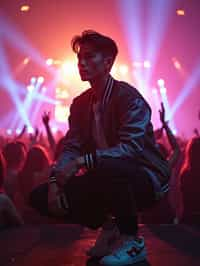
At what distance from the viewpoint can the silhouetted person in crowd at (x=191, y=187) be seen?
3988 mm

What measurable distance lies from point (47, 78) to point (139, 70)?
14.6ft

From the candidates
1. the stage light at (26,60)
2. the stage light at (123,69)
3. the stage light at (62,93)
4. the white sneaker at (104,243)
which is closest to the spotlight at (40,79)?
the stage light at (62,93)

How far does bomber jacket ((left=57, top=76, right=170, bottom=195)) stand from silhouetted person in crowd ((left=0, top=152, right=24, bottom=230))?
86 centimetres

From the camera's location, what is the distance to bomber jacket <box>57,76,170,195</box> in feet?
8.31

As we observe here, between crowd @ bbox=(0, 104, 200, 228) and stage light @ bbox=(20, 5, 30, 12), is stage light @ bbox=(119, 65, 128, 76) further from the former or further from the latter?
crowd @ bbox=(0, 104, 200, 228)

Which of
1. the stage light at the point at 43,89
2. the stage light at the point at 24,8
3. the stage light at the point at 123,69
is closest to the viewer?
the stage light at the point at 24,8

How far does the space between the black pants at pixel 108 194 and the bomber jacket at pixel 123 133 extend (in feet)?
0.20

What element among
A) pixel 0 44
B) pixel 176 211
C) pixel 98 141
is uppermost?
pixel 0 44

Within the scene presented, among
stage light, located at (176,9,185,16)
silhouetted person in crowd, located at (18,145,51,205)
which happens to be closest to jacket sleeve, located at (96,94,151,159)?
silhouetted person in crowd, located at (18,145,51,205)

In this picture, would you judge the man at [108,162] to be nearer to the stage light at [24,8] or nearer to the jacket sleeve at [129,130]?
the jacket sleeve at [129,130]

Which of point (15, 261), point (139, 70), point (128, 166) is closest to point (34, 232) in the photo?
point (15, 261)

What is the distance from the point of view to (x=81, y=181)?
2582 millimetres

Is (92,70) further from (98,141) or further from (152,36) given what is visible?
(152,36)

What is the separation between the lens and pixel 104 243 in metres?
2.69
